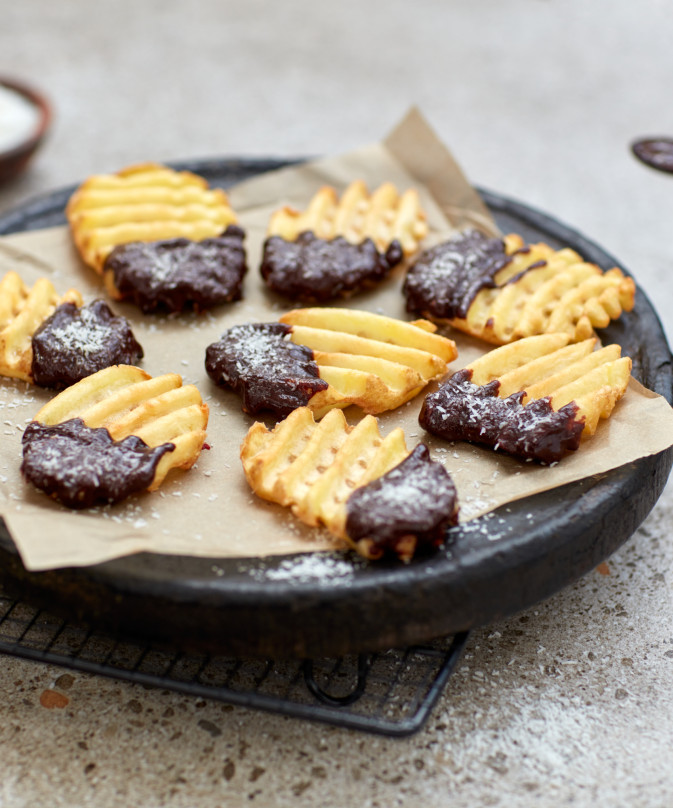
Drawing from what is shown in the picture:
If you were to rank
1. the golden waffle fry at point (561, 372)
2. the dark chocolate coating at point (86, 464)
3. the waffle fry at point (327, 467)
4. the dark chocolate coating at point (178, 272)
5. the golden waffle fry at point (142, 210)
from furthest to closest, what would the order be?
the golden waffle fry at point (142, 210)
the dark chocolate coating at point (178, 272)
the golden waffle fry at point (561, 372)
the dark chocolate coating at point (86, 464)
the waffle fry at point (327, 467)

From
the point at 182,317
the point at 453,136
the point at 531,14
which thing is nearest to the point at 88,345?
the point at 182,317

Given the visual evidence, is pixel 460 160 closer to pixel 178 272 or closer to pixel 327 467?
pixel 178 272

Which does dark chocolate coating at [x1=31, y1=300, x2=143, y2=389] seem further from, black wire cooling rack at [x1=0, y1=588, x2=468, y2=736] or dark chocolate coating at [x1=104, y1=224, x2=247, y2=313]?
black wire cooling rack at [x1=0, y1=588, x2=468, y2=736]

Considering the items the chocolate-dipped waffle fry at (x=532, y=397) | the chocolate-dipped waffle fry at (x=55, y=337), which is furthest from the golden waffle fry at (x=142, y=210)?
the chocolate-dipped waffle fry at (x=532, y=397)

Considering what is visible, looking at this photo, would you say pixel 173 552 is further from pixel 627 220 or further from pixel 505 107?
pixel 505 107

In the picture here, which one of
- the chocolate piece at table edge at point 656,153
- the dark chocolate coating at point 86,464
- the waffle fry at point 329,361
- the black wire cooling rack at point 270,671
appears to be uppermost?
the chocolate piece at table edge at point 656,153

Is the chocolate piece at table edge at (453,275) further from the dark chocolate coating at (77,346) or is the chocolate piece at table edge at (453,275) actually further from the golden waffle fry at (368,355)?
the dark chocolate coating at (77,346)

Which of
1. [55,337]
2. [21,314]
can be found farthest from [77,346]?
[21,314]
